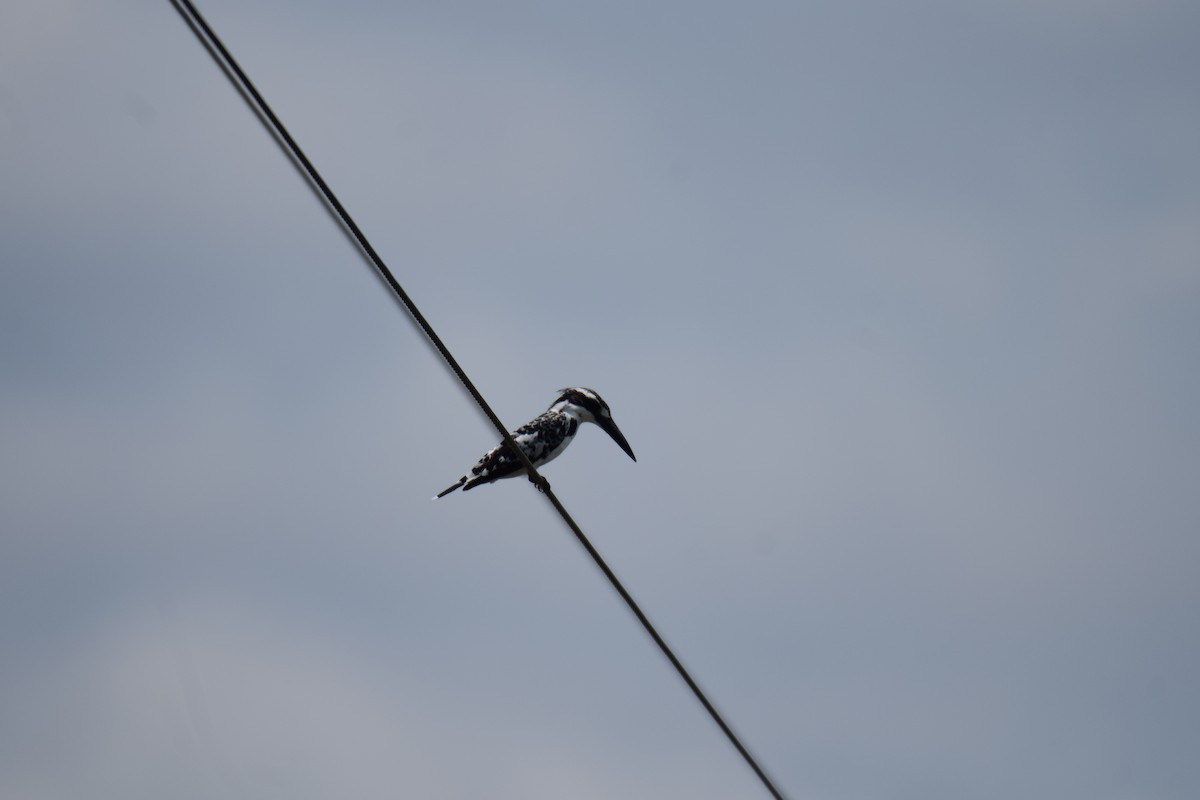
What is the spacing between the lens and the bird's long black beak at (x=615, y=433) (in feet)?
42.5

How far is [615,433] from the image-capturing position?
13.0 meters

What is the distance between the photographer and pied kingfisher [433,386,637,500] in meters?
10.5

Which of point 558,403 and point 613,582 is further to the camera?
point 558,403

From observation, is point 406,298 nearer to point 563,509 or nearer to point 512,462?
point 563,509

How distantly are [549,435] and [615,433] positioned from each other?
148cm

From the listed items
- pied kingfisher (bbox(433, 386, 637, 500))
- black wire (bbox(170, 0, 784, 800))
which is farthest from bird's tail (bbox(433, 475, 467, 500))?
black wire (bbox(170, 0, 784, 800))

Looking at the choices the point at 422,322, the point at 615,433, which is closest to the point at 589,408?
the point at 615,433

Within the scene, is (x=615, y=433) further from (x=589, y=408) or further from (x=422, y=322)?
(x=422, y=322)

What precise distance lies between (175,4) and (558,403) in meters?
8.60

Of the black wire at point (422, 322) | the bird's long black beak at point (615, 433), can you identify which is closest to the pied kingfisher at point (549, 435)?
the bird's long black beak at point (615, 433)

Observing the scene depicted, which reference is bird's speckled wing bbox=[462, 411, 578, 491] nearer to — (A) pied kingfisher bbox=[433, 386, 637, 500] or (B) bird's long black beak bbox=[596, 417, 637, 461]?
(A) pied kingfisher bbox=[433, 386, 637, 500]

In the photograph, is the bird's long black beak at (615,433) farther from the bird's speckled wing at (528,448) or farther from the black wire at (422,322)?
the black wire at (422,322)

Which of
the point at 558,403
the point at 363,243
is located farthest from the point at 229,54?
the point at 558,403

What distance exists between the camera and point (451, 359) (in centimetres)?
520
